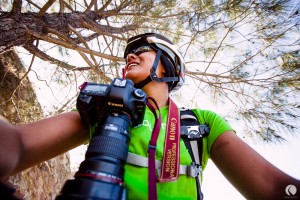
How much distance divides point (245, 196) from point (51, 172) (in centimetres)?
259

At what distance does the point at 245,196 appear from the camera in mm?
853

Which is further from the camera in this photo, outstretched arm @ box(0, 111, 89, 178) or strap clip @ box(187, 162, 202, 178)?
strap clip @ box(187, 162, 202, 178)

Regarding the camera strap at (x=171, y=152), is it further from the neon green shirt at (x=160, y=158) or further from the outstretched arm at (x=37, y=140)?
the outstretched arm at (x=37, y=140)

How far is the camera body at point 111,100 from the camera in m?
0.84

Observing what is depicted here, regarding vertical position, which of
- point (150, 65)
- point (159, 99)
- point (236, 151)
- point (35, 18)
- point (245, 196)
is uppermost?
point (35, 18)

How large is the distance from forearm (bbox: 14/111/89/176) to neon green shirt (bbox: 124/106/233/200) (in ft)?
0.70

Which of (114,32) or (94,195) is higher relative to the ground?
(114,32)

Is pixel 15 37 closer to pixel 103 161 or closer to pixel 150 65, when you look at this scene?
pixel 150 65

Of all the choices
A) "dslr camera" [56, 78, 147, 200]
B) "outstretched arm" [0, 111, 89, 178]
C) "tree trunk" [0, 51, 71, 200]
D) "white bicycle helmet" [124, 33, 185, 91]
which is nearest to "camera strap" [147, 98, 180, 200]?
"dslr camera" [56, 78, 147, 200]

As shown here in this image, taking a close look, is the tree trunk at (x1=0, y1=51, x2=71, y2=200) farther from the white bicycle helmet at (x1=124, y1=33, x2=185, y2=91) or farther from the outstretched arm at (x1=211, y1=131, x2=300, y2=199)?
the outstretched arm at (x1=211, y1=131, x2=300, y2=199)

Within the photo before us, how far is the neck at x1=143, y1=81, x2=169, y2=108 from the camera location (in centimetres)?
130

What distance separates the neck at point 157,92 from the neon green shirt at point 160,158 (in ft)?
0.58

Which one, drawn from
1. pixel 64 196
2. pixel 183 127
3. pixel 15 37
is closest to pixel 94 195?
pixel 64 196

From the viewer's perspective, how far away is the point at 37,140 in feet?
2.68
